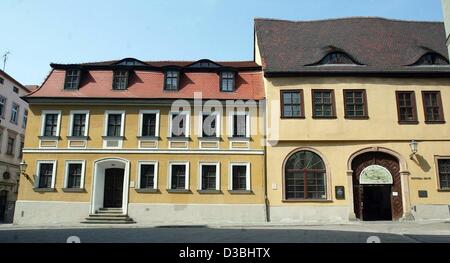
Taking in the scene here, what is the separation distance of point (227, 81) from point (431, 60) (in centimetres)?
1229

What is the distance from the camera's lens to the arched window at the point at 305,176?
68.4ft

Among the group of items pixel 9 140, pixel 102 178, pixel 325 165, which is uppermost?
pixel 9 140

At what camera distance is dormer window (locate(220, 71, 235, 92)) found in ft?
75.9

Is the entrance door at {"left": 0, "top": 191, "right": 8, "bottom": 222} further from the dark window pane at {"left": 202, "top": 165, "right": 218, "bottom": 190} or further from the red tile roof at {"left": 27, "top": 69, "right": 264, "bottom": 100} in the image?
the dark window pane at {"left": 202, "top": 165, "right": 218, "bottom": 190}

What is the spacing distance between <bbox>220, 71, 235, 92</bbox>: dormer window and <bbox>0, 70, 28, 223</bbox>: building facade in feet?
64.7

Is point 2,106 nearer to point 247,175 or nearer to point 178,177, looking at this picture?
point 178,177

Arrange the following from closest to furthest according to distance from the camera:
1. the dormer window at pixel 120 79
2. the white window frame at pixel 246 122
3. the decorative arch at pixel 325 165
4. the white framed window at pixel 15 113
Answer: the decorative arch at pixel 325 165
the white window frame at pixel 246 122
the dormer window at pixel 120 79
the white framed window at pixel 15 113

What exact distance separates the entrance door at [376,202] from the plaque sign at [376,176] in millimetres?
401

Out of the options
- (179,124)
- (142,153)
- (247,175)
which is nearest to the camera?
(247,175)

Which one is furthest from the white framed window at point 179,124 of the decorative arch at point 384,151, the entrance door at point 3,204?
the entrance door at point 3,204

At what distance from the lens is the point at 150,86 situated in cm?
2312

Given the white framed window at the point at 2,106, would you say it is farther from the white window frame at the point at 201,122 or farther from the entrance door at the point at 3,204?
the white window frame at the point at 201,122

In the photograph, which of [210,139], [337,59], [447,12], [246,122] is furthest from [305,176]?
[447,12]

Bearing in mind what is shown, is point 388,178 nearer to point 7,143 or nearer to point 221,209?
point 221,209
